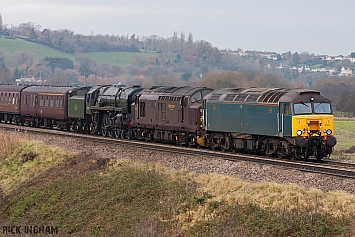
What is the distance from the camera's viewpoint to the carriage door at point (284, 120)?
27.1 m

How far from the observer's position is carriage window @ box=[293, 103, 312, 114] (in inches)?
1067

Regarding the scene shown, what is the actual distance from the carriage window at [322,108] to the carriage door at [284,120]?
1397mm

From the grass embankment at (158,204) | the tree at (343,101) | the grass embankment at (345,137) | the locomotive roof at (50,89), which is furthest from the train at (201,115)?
the tree at (343,101)

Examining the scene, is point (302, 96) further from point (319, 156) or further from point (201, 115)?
point (201, 115)

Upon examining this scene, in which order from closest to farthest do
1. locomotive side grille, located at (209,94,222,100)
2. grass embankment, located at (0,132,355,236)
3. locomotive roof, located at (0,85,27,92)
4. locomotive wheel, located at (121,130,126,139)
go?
grass embankment, located at (0,132,355,236), locomotive side grille, located at (209,94,222,100), locomotive wheel, located at (121,130,126,139), locomotive roof, located at (0,85,27,92)

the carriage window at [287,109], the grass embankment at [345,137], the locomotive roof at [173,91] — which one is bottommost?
the grass embankment at [345,137]

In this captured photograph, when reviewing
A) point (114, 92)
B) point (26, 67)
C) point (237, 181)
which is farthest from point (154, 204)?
point (26, 67)

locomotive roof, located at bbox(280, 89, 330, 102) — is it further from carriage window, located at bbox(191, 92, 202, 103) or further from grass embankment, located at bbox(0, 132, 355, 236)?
carriage window, located at bbox(191, 92, 202, 103)

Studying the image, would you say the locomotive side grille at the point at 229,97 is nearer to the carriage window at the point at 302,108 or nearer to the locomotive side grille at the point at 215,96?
the locomotive side grille at the point at 215,96

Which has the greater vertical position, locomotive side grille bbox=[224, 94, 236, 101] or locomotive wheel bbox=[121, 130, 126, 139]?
locomotive side grille bbox=[224, 94, 236, 101]

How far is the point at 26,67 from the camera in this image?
557ft

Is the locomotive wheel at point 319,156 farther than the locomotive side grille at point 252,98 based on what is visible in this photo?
No

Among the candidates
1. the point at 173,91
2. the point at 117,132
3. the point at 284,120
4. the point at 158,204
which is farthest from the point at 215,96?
the point at 158,204

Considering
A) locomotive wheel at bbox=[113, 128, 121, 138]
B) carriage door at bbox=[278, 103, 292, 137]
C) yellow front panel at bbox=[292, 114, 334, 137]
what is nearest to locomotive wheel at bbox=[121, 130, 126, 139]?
locomotive wheel at bbox=[113, 128, 121, 138]
